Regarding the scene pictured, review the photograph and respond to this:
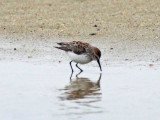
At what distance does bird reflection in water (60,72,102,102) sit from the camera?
7.80m

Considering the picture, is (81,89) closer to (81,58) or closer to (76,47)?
(81,58)

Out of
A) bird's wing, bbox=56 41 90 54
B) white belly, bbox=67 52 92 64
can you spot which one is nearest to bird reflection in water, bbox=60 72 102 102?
white belly, bbox=67 52 92 64

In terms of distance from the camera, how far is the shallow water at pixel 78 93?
6.68 metres

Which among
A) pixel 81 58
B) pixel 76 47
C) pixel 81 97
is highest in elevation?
pixel 76 47

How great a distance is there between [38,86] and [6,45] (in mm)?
4320

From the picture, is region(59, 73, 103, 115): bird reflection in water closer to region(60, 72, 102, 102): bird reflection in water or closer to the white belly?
region(60, 72, 102, 102): bird reflection in water

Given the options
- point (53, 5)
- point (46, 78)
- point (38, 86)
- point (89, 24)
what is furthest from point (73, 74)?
point (53, 5)

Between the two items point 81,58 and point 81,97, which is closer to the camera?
point 81,97

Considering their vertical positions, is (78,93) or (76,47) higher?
(76,47)

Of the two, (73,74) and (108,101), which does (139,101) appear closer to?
(108,101)

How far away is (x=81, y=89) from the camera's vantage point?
8.37m

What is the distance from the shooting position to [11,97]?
7605mm

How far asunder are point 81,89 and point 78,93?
335 mm

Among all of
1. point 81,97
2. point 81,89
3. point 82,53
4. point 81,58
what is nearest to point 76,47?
point 82,53
